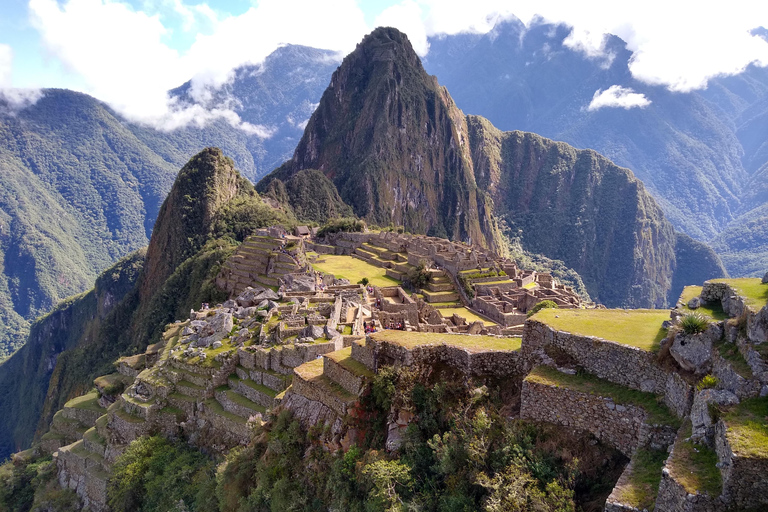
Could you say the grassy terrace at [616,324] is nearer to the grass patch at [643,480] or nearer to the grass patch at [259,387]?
the grass patch at [643,480]

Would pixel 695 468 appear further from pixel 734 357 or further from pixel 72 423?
pixel 72 423

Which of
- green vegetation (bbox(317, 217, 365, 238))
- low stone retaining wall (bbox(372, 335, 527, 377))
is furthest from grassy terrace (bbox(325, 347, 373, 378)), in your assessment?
green vegetation (bbox(317, 217, 365, 238))

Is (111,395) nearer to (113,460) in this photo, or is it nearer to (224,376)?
(113,460)

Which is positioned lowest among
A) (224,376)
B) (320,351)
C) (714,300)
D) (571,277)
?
(224,376)

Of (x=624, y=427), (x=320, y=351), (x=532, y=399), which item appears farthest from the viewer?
(x=320, y=351)

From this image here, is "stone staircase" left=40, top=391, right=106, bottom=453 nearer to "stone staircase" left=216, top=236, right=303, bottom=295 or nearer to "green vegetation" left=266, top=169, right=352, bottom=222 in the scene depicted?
"stone staircase" left=216, top=236, right=303, bottom=295

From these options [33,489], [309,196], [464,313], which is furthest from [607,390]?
[309,196]

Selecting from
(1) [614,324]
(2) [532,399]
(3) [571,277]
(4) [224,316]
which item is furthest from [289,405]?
(3) [571,277]
